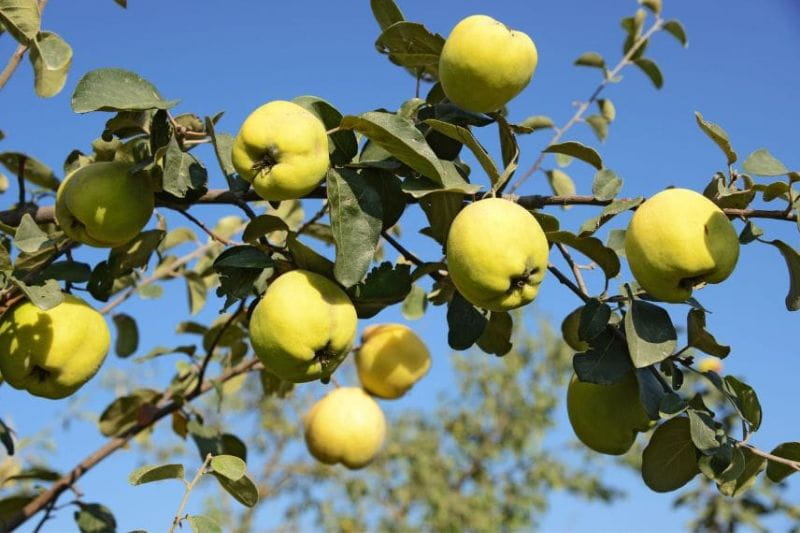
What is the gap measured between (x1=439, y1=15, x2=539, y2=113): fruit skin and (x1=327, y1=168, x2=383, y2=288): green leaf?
0.81 feet

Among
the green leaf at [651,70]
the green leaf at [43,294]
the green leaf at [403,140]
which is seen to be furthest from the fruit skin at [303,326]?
the green leaf at [651,70]

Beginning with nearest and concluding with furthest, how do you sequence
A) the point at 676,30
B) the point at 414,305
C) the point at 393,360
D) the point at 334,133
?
the point at 334,133, the point at 414,305, the point at 393,360, the point at 676,30

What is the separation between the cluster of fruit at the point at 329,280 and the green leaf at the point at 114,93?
0.52 ft

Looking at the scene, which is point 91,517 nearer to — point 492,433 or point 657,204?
point 657,204

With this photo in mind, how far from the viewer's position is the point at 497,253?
3.82 ft

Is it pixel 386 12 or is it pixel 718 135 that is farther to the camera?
Result: pixel 386 12

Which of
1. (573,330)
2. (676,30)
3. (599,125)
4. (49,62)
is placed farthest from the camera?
(676,30)

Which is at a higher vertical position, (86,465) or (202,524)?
(202,524)

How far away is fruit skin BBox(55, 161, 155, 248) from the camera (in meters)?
1.40

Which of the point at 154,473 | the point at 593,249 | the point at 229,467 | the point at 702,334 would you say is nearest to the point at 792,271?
the point at 702,334

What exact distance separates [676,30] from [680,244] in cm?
225

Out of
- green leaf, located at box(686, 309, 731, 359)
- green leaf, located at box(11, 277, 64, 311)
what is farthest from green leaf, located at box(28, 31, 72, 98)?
green leaf, located at box(686, 309, 731, 359)

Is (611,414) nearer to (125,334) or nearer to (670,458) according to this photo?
(670,458)

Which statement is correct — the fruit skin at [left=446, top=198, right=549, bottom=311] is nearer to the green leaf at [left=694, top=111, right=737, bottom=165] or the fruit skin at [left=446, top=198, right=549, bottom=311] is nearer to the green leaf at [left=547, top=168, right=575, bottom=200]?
the green leaf at [left=694, top=111, right=737, bottom=165]
